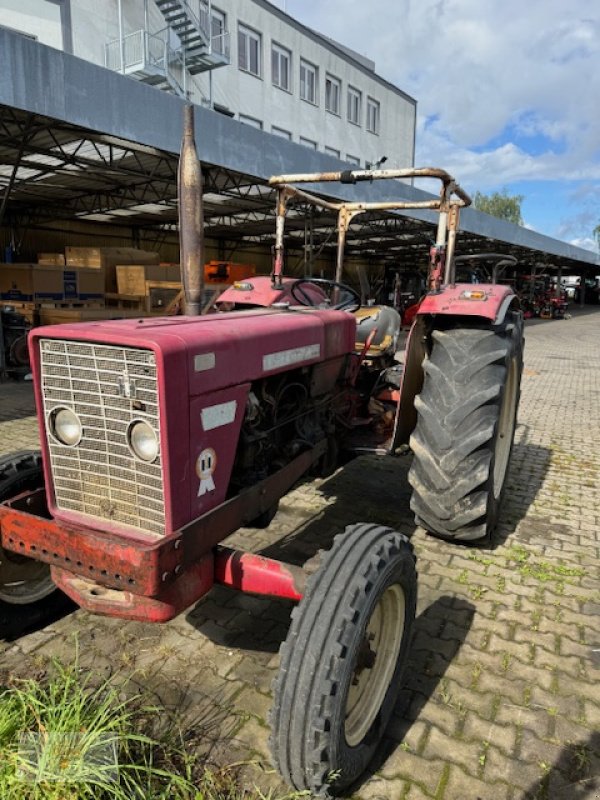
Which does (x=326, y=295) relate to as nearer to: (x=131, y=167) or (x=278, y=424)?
(x=278, y=424)

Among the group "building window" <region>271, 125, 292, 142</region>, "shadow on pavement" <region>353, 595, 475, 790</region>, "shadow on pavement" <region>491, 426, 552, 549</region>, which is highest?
"building window" <region>271, 125, 292, 142</region>

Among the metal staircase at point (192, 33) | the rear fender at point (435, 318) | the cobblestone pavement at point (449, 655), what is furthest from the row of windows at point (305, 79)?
the cobblestone pavement at point (449, 655)

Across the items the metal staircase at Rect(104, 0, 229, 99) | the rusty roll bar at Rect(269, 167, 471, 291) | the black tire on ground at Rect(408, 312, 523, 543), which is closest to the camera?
the black tire on ground at Rect(408, 312, 523, 543)

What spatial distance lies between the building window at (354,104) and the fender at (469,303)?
25.0 metres

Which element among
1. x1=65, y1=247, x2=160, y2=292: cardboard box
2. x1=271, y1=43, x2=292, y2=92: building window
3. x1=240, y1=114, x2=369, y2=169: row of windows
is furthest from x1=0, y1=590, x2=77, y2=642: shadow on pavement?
x1=271, y1=43, x2=292, y2=92: building window

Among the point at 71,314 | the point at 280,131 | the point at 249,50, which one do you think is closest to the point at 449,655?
the point at 71,314

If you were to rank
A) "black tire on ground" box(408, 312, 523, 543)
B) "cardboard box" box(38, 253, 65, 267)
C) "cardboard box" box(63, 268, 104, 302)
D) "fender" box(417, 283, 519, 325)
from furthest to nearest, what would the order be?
"cardboard box" box(38, 253, 65, 267), "cardboard box" box(63, 268, 104, 302), "fender" box(417, 283, 519, 325), "black tire on ground" box(408, 312, 523, 543)

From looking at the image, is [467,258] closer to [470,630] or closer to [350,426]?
[350,426]

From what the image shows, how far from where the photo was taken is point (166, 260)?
61.5 feet

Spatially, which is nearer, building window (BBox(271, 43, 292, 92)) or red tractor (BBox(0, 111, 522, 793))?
red tractor (BBox(0, 111, 522, 793))

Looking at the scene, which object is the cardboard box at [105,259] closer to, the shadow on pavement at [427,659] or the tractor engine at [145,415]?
the tractor engine at [145,415]

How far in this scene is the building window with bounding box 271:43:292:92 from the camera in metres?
21.3

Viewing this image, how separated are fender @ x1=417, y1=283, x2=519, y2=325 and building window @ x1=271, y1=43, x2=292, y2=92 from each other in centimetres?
2124

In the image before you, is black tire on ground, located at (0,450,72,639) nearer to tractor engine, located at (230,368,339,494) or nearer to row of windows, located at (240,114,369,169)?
tractor engine, located at (230,368,339,494)
